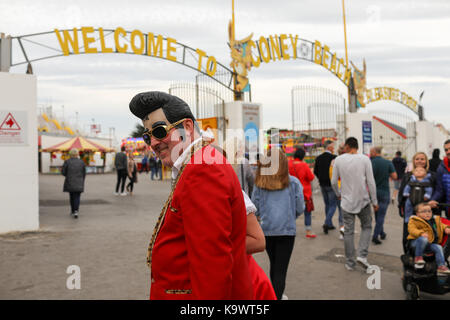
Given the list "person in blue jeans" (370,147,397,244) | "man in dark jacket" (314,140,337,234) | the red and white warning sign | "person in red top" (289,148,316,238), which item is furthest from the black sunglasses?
the red and white warning sign

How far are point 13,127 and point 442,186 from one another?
7621mm

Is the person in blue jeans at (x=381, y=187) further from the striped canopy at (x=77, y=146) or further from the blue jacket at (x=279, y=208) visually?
the striped canopy at (x=77, y=146)

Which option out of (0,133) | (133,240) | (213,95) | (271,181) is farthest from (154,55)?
(271,181)

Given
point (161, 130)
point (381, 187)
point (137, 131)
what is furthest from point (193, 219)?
point (137, 131)

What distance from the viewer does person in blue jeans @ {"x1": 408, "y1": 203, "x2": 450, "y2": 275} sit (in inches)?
185

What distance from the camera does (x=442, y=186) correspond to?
561cm

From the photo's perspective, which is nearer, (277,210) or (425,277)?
(277,210)

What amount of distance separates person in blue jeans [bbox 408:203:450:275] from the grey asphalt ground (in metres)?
0.55

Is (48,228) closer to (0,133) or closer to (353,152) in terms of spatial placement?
(0,133)

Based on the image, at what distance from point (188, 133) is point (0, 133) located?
769cm

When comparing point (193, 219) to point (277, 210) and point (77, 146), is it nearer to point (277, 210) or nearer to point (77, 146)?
point (277, 210)

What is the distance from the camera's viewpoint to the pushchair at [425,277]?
182 inches

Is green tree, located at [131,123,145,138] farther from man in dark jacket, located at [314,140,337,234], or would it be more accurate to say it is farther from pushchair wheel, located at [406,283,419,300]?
pushchair wheel, located at [406,283,419,300]

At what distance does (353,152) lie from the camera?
6.46 metres
